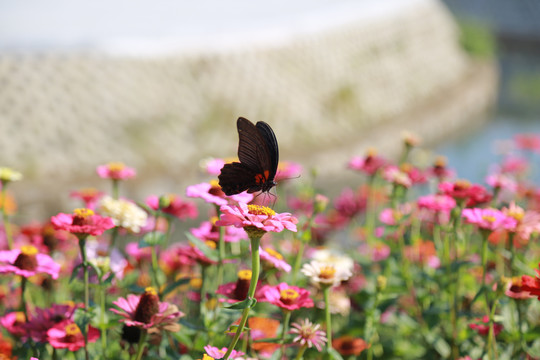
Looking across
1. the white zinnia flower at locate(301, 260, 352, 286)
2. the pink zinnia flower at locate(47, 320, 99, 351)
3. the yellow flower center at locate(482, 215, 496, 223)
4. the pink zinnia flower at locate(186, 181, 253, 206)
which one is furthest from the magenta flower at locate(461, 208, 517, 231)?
the pink zinnia flower at locate(47, 320, 99, 351)

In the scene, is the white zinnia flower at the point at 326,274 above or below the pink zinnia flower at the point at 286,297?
above

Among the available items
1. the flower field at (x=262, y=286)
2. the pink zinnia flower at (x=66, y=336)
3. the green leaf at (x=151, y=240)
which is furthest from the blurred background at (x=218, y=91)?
the pink zinnia flower at (x=66, y=336)

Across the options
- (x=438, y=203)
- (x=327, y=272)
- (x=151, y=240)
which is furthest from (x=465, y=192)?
(x=151, y=240)

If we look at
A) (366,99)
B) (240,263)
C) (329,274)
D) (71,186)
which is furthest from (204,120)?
(329,274)

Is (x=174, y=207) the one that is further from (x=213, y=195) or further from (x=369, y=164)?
(x=369, y=164)

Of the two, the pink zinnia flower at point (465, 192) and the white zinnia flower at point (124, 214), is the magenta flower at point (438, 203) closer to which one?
the pink zinnia flower at point (465, 192)
